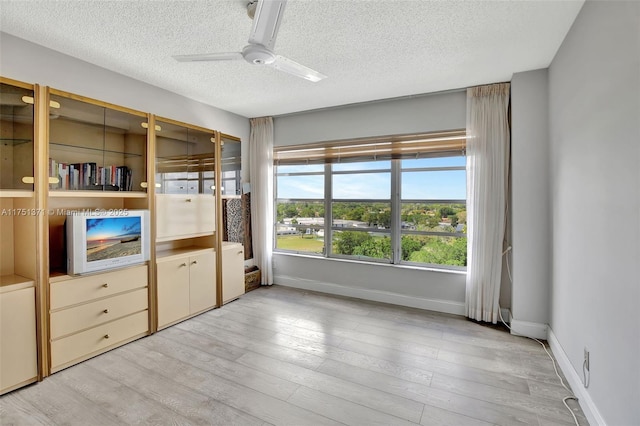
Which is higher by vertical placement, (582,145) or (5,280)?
(582,145)

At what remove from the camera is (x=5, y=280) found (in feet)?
7.40

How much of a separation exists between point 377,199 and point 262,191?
5.91ft

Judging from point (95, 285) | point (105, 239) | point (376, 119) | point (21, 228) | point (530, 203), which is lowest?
point (95, 285)

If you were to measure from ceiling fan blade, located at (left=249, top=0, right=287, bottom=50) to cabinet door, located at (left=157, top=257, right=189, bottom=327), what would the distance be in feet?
8.17

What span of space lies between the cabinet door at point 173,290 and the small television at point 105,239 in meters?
0.30

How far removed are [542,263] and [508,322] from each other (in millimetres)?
812

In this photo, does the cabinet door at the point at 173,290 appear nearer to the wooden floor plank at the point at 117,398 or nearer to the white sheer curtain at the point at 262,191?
the wooden floor plank at the point at 117,398

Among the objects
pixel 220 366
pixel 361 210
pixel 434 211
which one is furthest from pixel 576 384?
pixel 361 210

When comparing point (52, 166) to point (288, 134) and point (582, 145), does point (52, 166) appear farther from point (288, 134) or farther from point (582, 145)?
point (582, 145)

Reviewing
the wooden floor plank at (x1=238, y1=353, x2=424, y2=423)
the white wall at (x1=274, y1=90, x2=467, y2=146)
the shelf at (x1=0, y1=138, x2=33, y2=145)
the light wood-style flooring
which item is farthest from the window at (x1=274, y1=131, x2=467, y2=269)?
the shelf at (x1=0, y1=138, x2=33, y2=145)

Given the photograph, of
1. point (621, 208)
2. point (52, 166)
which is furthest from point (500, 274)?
point (52, 166)

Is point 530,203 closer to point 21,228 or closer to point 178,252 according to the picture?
point 178,252

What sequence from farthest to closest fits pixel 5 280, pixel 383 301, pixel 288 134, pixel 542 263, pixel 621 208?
pixel 288 134 → pixel 383 301 → pixel 542 263 → pixel 5 280 → pixel 621 208

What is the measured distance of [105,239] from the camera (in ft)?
8.65
